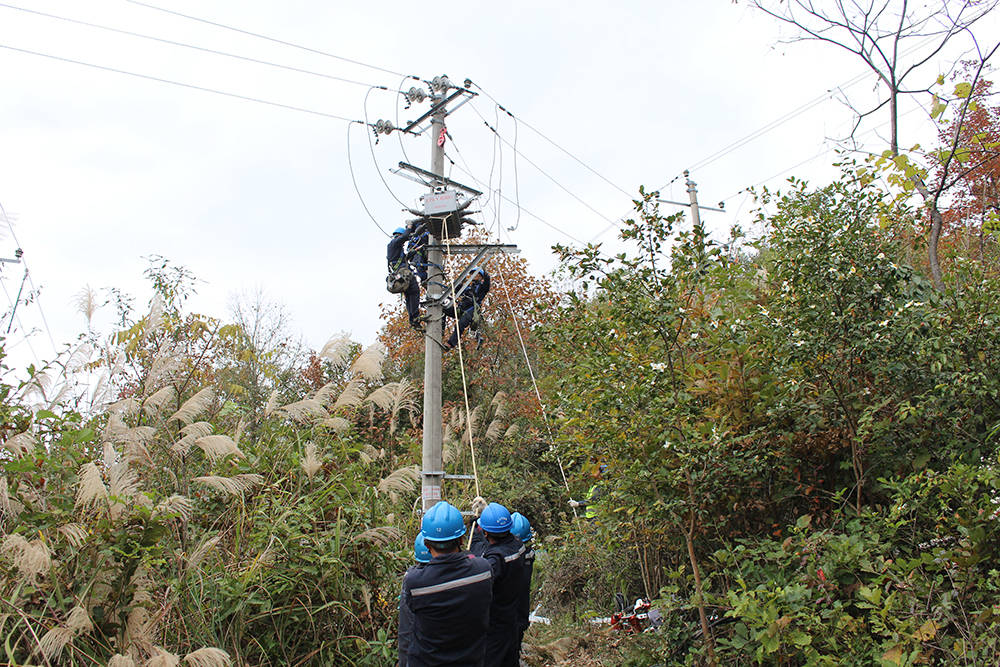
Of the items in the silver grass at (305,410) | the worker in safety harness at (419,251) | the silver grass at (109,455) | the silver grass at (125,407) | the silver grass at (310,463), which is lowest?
the silver grass at (310,463)

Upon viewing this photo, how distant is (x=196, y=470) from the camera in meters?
5.68

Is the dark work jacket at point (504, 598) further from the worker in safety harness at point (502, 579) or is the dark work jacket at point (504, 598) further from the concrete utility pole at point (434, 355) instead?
the concrete utility pole at point (434, 355)

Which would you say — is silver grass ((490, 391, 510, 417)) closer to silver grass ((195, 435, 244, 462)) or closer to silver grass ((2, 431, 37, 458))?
silver grass ((195, 435, 244, 462))

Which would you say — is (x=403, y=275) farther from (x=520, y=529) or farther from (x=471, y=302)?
(x=520, y=529)

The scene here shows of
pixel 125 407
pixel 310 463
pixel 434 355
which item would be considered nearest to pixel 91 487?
pixel 125 407

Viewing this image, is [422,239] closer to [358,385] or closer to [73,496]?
[358,385]

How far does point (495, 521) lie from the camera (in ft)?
18.5

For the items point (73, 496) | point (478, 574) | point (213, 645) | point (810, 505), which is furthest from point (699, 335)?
point (73, 496)

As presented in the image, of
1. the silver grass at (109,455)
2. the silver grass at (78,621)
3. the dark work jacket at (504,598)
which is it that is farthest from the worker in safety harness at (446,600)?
the silver grass at (109,455)

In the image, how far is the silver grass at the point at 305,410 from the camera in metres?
6.14

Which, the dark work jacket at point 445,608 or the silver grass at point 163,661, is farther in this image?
the dark work jacket at point 445,608

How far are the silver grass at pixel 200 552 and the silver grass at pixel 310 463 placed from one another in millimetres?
945

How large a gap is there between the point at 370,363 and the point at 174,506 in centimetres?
242

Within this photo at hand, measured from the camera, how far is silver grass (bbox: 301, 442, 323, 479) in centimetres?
561
